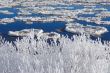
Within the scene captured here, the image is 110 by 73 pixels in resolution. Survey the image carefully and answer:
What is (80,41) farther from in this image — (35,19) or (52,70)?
(35,19)

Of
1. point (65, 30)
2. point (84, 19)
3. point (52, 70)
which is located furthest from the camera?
point (84, 19)

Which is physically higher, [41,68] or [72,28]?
[41,68]

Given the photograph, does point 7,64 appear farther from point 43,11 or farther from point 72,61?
point 43,11

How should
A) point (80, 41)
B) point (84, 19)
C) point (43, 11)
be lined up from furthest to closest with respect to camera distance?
point (43, 11) < point (84, 19) < point (80, 41)

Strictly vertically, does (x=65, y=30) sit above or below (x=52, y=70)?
below

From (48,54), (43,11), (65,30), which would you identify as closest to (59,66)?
(48,54)

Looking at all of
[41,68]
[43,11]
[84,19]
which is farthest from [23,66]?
[43,11]

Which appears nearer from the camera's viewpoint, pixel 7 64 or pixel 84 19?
pixel 7 64

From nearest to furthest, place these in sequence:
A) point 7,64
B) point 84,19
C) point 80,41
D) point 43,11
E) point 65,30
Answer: point 7,64 < point 80,41 < point 65,30 < point 84,19 < point 43,11

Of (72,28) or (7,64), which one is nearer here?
(7,64)
